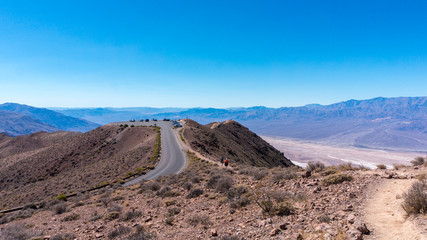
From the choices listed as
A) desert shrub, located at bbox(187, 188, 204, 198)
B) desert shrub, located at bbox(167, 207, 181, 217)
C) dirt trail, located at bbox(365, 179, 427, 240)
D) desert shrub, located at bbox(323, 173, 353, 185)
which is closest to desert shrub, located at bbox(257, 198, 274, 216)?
dirt trail, located at bbox(365, 179, 427, 240)

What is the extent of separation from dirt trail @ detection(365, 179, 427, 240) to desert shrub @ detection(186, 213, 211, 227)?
5.45 metres

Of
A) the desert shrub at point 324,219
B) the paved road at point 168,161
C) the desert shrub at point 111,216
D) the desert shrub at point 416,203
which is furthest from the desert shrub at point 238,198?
the paved road at point 168,161

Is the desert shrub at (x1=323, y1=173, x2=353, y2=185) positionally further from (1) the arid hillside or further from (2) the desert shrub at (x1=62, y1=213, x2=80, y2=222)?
(1) the arid hillside

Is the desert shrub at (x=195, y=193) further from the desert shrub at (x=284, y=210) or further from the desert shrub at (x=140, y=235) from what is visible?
the desert shrub at (x=284, y=210)

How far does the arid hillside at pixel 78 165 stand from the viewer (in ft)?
95.9

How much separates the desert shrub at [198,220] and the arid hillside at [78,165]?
23108mm

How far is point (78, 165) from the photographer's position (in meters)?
44.1

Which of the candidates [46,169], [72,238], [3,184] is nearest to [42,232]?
[72,238]

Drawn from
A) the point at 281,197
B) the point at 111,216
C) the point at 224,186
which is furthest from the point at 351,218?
the point at 111,216

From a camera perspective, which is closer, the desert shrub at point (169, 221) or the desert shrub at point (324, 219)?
the desert shrub at point (324, 219)

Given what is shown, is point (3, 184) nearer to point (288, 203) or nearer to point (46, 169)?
point (46, 169)

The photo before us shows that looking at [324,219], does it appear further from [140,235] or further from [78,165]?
[78,165]

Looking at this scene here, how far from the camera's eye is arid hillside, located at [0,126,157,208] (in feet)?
95.9

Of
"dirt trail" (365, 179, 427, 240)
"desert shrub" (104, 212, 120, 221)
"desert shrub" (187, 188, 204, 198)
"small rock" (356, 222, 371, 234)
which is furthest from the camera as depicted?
"desert shrub" (187, 188, 204, 198)
